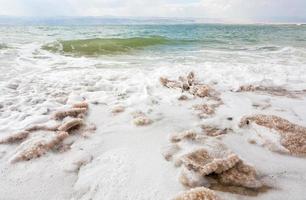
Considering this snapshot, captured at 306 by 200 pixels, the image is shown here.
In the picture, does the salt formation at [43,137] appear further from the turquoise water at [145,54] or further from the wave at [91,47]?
the wave at [91,47]

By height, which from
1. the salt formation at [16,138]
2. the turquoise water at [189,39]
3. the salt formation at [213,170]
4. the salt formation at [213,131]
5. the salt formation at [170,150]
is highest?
the salt formation at [213,170]

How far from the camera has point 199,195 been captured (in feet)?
8.18

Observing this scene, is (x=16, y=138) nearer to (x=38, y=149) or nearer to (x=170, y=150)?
(x=38, y=149)

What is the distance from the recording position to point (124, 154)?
342cm

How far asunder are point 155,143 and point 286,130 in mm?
1740

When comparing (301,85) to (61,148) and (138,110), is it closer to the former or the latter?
(138,110)

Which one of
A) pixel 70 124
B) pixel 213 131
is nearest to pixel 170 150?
pixel 213 131

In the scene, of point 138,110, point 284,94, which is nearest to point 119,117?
point 138,110

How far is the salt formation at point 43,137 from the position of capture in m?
3.40

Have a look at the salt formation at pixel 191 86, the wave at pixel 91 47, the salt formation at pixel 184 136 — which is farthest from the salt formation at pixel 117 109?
the wave at pixel 91 47

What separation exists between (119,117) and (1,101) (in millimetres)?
2210

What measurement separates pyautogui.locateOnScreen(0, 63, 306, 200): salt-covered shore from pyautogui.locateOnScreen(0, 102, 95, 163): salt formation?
0.6 inches

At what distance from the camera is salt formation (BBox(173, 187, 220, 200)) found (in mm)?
2475

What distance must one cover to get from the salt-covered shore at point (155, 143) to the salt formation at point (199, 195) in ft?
0.04
